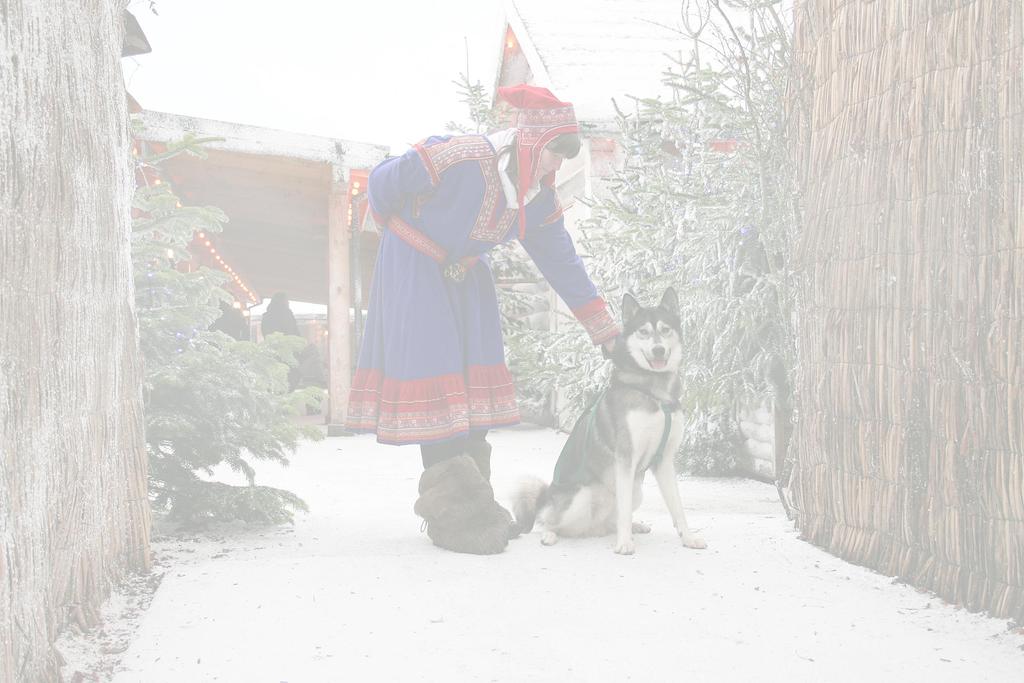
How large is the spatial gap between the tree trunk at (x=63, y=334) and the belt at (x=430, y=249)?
1013 mm

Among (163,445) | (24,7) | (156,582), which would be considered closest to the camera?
(24,7)

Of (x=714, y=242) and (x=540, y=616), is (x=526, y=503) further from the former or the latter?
(x=714, y=242)

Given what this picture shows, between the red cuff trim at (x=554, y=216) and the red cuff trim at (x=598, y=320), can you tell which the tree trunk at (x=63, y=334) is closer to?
the red cuff trim at (x=554, y=216)

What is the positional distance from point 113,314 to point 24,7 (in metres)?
1.18

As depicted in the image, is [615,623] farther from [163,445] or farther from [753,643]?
[163,445]

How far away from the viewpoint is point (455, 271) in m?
3.79

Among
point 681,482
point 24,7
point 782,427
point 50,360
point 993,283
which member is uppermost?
point 24,7

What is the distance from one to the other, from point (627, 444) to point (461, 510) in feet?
2.27

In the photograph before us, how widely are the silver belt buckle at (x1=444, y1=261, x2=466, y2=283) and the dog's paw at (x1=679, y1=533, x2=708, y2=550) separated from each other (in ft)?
4.52

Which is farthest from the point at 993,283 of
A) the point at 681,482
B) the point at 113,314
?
the point at 681,482

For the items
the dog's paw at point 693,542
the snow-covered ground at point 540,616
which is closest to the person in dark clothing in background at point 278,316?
the snow-covered ground at point 540,616

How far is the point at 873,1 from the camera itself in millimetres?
3078

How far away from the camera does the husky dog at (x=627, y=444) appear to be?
3.57m

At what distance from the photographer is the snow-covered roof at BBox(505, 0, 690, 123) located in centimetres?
952
